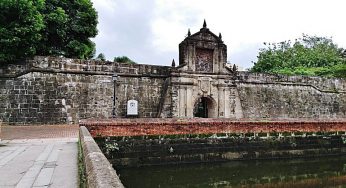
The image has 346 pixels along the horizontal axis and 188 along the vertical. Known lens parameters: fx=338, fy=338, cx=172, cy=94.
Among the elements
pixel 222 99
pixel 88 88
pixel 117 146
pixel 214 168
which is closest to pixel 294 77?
pixel 222 99

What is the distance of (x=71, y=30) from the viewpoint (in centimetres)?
2275

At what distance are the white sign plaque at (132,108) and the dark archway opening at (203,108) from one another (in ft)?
12.5

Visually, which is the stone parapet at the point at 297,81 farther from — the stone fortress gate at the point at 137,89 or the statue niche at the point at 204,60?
the statue niche at the point at 204,60

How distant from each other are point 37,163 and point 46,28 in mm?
15665

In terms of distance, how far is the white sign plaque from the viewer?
1827 centimetres

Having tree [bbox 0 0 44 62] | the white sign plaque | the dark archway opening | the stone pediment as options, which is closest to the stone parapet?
the dark archway opening

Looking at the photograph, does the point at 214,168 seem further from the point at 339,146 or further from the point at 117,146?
the point at 339,146

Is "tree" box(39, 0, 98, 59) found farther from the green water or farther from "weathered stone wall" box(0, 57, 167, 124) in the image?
the green water

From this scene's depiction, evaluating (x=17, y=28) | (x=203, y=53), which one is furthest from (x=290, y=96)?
(x=17, y=28)

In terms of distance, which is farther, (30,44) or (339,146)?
(30,44)

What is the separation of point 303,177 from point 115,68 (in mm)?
11860

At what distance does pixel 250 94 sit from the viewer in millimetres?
22047

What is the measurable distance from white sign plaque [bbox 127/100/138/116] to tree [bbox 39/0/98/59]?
6.74 metres

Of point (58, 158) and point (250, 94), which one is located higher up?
point (250, 94)
